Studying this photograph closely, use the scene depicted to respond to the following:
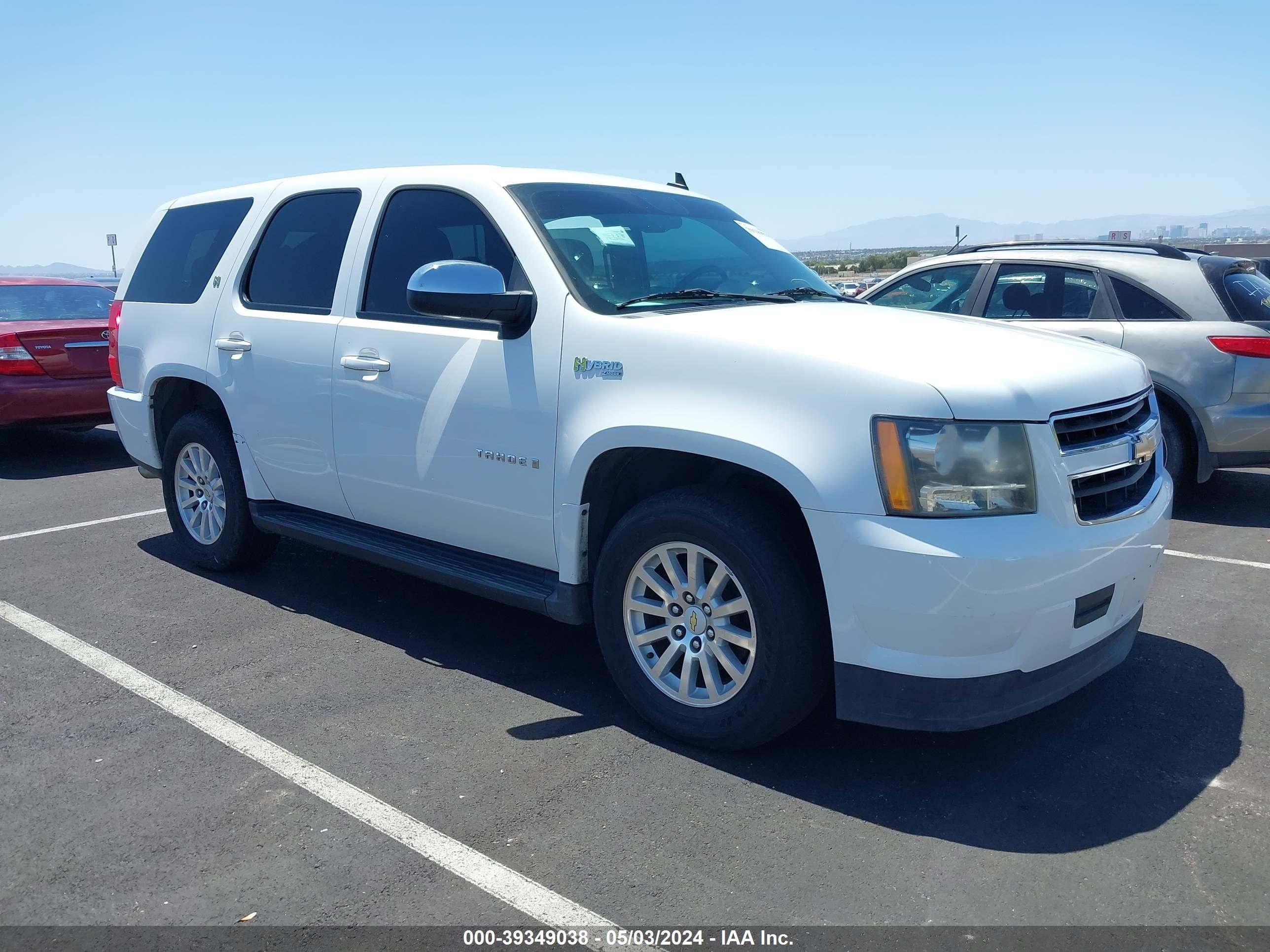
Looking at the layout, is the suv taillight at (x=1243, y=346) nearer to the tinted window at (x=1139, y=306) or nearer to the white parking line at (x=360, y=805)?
the tinted window at (x=1139, y=306)

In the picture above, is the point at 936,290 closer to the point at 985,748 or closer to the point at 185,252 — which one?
the point at 985,748

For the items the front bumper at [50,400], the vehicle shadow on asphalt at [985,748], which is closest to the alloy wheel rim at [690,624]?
the vehicle shadow on asphalt at [985,748]

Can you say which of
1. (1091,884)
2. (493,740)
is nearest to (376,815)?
(493,740)

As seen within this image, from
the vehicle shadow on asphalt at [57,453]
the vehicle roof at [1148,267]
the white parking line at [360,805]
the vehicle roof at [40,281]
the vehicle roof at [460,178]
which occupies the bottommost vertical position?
the white parking line at [360,805]

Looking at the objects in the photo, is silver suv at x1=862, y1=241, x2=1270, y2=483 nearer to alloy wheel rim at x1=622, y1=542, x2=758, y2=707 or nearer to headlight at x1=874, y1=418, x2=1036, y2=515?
headlight at x1=874, y1=418, x2=1036, y2=515

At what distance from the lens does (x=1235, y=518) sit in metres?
6.99

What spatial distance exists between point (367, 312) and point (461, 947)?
2.84 meters

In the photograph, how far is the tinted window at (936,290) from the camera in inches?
313

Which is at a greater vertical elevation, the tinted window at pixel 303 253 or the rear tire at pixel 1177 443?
the tinted window at pixel 303 253

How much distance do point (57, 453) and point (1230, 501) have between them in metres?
10.3

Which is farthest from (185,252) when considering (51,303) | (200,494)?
(51,303)

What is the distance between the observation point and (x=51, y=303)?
10.3 meters

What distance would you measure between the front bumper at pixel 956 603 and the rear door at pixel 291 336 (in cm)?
257

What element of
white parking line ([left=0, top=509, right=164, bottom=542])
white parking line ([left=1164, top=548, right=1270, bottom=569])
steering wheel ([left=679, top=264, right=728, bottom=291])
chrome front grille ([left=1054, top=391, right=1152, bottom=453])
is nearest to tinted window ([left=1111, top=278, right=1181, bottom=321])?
white parking line ([left=1164, top=548, right=1270, bottom=569])
